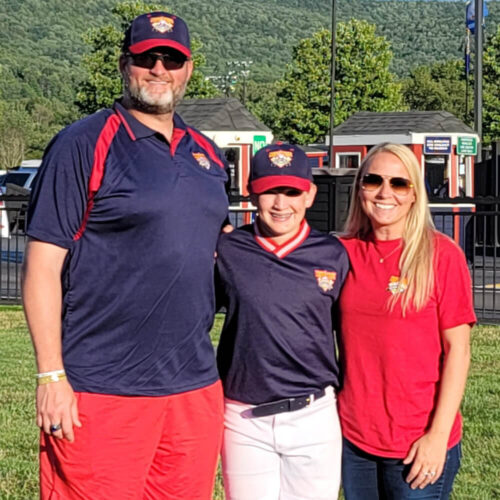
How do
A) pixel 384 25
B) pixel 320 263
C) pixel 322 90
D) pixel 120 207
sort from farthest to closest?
pixel 384 25, pixel 322 90, pixel 320 263, pixel 120 207

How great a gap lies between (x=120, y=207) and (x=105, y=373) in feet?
1.83

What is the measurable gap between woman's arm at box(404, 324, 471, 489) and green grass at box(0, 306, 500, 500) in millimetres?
2075

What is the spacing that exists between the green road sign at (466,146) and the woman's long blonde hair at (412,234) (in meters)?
19.6

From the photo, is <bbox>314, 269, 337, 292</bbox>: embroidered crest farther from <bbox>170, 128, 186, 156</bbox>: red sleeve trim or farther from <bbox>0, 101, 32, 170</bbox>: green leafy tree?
<bbox>0, 101, 32, 170</bbox>: green leafy tree

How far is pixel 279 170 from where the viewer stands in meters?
3.62

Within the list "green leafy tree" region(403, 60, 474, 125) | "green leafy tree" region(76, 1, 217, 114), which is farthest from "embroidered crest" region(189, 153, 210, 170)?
"green leafy tree" region(403, 60, 474, 125)

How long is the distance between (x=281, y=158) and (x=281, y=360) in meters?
0.72

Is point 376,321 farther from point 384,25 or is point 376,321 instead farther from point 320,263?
point 384,25

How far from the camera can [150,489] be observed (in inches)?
141

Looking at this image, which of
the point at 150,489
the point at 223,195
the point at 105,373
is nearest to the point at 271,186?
the point at 223,195

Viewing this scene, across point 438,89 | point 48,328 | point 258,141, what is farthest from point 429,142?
point 438,89

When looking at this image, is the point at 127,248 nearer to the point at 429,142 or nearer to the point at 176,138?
the point at 176,138

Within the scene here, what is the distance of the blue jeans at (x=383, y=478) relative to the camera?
338 centimetres

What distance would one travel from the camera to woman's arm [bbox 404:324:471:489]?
10.9ft
